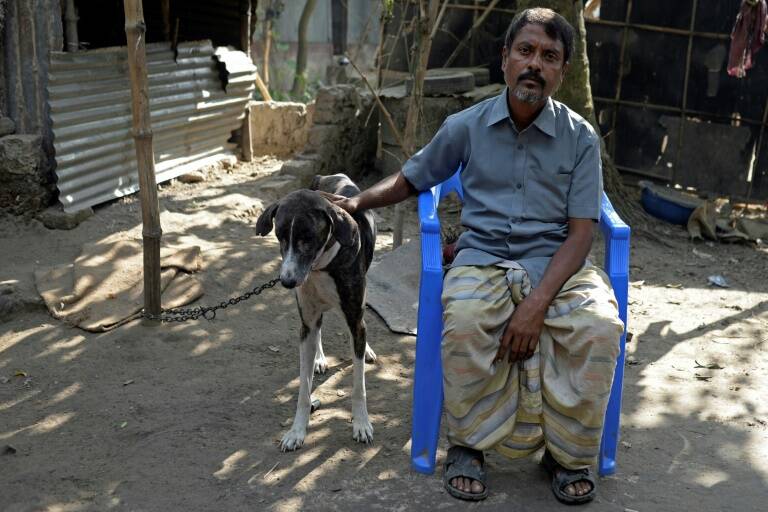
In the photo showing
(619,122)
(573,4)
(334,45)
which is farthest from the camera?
(334,45)

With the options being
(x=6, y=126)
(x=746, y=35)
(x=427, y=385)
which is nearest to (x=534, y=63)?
(x=427, y=385)

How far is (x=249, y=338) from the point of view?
4.70 meters

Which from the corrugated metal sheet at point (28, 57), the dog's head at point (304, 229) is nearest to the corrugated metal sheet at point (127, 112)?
the corrugated metal sheet at point (28, 57)

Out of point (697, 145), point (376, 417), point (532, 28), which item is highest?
point (532, 28)

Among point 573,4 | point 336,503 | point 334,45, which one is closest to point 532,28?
point 336,503

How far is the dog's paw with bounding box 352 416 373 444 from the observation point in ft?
11.8

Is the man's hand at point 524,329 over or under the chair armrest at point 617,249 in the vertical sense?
A: under

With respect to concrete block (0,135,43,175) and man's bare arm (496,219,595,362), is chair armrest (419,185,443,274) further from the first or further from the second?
concrete block (0,135,43,175)

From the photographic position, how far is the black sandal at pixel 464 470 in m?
3.11

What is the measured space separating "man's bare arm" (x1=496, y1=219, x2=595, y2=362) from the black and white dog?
29.2 inches

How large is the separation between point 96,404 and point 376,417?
4.53ft

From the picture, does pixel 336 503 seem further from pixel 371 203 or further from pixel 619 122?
pixel 619 122

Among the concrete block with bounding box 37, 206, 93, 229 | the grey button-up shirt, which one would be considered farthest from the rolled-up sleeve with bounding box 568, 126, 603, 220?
the concrete block with bounding box 37, 206, 93, 229

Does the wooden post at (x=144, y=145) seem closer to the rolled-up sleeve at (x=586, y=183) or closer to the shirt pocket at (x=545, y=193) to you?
the shirt pocket at (x=545, y=193)
